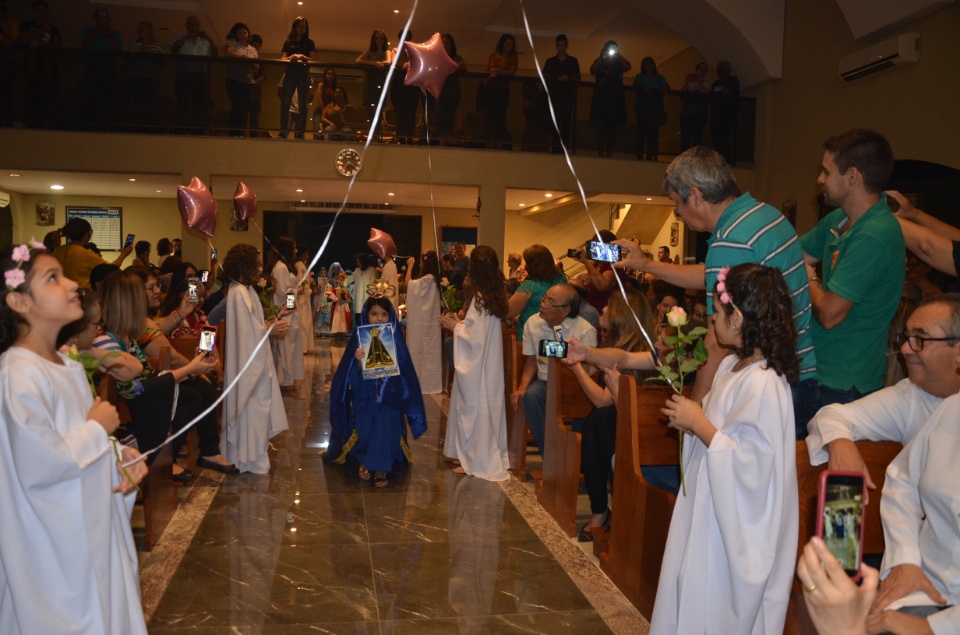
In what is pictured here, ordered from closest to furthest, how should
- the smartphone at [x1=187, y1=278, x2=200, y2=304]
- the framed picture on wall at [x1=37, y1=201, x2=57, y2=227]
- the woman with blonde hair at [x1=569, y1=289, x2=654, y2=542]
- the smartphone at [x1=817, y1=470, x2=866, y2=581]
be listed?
the smartphone at [x1=817, y1=470, x2=866, y2=581], the woman with blonde hair at [x1=569, y1=289, x2=654, y2=542], the smartphone at [x1=187, y1=278, x2=200, y2=304], the framed picture on wall at [x1=37, y1=201, x2=57, y2=227]

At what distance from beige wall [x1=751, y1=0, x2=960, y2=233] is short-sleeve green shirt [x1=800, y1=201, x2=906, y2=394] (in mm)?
6988

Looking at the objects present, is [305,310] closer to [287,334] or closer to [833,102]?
[287,334]

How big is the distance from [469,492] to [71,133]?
9.36 meters

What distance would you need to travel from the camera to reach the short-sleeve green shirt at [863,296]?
125 inches

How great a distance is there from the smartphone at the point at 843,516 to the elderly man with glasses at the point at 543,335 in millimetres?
4097

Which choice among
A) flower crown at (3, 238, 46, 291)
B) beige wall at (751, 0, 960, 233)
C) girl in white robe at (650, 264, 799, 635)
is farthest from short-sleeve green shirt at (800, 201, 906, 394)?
beige wall at (751, 0, 960, 233)

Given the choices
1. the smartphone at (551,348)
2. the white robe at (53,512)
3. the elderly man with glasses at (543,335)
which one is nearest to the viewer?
the white robe at (53,512)

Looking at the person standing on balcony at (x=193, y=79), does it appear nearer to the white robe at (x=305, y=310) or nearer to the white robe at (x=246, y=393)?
the white robe at (x=305, y=310)

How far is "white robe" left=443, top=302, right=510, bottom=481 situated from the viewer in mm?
6410

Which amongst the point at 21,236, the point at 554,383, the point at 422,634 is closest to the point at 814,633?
the point at 422,634

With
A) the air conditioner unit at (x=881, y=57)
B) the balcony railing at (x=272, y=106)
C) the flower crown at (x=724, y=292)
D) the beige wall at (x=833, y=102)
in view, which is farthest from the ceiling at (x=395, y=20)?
the flower crown at (x=724, y=292)

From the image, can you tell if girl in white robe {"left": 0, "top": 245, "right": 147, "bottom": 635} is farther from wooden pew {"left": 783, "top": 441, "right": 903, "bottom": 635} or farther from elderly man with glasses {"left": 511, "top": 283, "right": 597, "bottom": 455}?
elderly man with glasses {"left": 511, "top": 283, "right": 597, "bottom": 455}

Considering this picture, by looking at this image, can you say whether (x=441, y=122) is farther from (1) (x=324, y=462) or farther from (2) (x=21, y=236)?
(2) (x=21, y=236)

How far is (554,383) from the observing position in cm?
548
